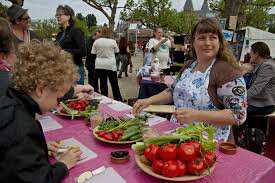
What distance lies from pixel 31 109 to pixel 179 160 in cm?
77

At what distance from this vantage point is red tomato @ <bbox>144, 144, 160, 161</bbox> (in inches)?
56.6

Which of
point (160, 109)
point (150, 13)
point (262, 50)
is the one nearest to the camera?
point (160, 109)

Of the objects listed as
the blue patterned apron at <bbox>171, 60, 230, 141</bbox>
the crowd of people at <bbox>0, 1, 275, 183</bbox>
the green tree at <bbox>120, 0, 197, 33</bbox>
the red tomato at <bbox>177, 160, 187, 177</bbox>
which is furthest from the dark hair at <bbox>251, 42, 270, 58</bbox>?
the green tree at <bbox>120, 0, 197, 33</bbox>

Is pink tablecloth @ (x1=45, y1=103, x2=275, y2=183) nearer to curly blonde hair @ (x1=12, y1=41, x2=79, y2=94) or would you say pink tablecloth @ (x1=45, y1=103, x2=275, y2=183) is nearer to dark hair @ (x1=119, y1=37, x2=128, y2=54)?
curly blonde hair @ (x1=12, y1=41, x2=79, y2=94)

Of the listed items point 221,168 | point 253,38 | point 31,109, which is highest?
point 253,38

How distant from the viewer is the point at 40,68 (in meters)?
1.36

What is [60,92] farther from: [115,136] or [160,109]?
[160,109]

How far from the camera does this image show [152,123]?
2.36m

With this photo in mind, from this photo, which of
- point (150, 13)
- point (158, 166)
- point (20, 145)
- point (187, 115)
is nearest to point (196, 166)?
point (158, 166)

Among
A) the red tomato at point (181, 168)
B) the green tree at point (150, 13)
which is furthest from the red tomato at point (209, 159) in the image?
the green tree at point (150, 13)

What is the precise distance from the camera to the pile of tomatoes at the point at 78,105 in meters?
2.60

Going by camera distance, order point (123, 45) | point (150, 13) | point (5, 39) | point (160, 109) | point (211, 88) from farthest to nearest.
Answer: point (150, 13) → point (123, 45) → point (160, 109) → point (5, 39) → point (211, 88)

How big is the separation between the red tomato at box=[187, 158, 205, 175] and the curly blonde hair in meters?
0.76

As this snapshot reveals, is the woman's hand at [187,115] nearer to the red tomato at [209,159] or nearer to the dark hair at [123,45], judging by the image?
the red tomato at [209,159]
